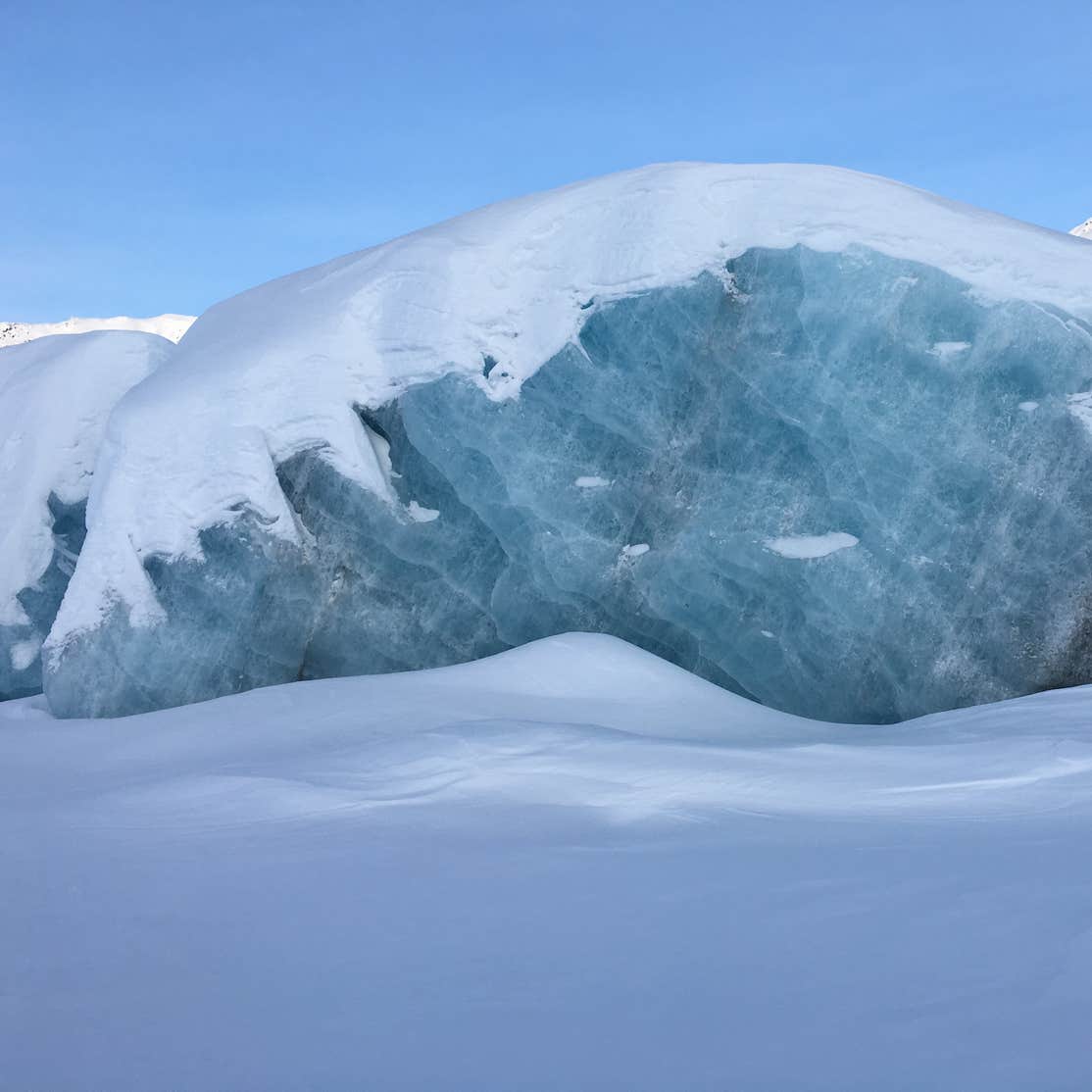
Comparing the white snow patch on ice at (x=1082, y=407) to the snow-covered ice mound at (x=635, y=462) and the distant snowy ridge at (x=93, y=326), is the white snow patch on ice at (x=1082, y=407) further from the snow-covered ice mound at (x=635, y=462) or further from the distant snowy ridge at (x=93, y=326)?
the distant snowy ridge at (x=93, y=326)

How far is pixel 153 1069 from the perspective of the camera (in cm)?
190

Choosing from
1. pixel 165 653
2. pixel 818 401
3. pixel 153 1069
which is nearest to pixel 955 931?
pixel 153 1069

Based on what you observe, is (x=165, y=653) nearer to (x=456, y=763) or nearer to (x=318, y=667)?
(x=318, y=667)

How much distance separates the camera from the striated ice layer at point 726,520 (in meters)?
5.44

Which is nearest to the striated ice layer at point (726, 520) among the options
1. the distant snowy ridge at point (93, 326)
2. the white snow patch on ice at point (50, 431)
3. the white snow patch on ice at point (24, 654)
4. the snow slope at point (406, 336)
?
the snow slope at point (406, 336)

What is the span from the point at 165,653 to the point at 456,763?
290cm

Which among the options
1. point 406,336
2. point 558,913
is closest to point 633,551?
point 406,336

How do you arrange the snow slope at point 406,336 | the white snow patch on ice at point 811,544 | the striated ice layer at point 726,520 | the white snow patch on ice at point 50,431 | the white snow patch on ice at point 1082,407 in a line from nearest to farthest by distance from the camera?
the white snow patch on ice at point 1082,407 → the striated ice layer at point 726,520 → the white snow patch on ice at point 811,544 → the snow slope at point 406,336 → the white snow patch on ice at point 50,431

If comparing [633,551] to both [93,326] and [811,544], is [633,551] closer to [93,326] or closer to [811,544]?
[811,544]

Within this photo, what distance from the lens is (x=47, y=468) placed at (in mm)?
8266

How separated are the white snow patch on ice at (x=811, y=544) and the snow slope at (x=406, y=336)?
160 cm

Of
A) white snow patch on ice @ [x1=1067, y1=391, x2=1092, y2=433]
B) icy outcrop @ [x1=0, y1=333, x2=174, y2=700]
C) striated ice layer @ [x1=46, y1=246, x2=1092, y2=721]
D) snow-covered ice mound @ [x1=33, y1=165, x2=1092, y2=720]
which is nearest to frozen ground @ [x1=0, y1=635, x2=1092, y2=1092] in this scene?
striated ice layer @ [x1=46, y1=246, x2=1092, y2=721]

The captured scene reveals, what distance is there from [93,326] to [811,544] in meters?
21.3

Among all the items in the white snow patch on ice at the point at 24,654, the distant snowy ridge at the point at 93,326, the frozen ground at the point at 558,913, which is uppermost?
the distant snowy ridge at the point at 93,326
